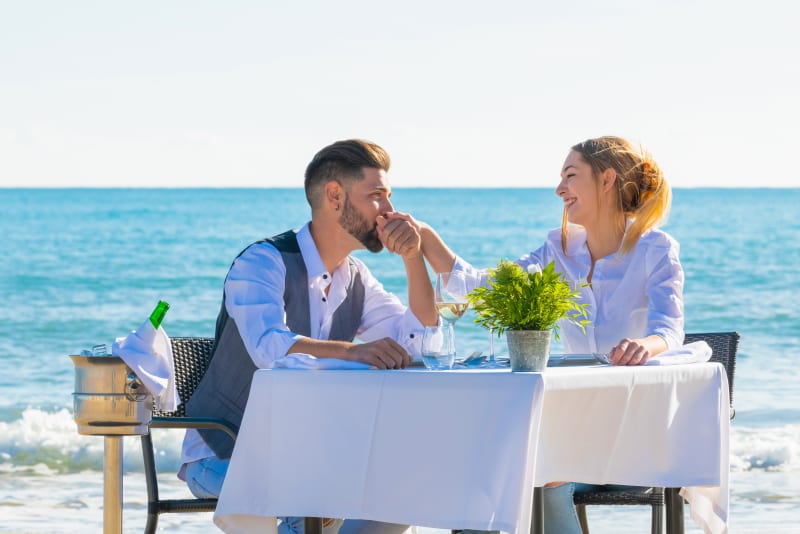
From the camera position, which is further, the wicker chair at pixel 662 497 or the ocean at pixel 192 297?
the ocean at pixel 192 297

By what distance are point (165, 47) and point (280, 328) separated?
30.5m

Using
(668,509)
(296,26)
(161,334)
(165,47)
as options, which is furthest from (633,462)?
(165,47)

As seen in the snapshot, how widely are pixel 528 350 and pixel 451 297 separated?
26cm

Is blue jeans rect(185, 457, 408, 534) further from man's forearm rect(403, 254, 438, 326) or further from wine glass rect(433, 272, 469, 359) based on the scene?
man's forearm rect(403, 254, 438, 326)

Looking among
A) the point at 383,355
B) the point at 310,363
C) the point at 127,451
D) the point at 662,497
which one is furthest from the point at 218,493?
the point at 127,451

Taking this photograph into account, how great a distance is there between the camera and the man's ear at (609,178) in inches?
153

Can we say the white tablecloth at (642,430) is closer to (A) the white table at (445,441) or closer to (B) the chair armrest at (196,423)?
(A) the white table at (445,441)

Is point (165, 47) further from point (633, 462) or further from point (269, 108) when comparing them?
Answer: point (633, 462)

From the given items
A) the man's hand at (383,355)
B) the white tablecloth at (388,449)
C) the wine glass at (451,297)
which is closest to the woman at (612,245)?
the wine glass at (451,297)

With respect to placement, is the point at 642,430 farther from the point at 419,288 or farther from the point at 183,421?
the point at 183,421

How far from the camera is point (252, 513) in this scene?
305 centimetres

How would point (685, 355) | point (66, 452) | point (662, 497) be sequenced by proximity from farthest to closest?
point (66, 452), point (662, 497), point (685, 355)

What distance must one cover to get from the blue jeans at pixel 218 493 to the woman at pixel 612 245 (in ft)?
2.39

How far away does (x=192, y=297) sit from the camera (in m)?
21.1
